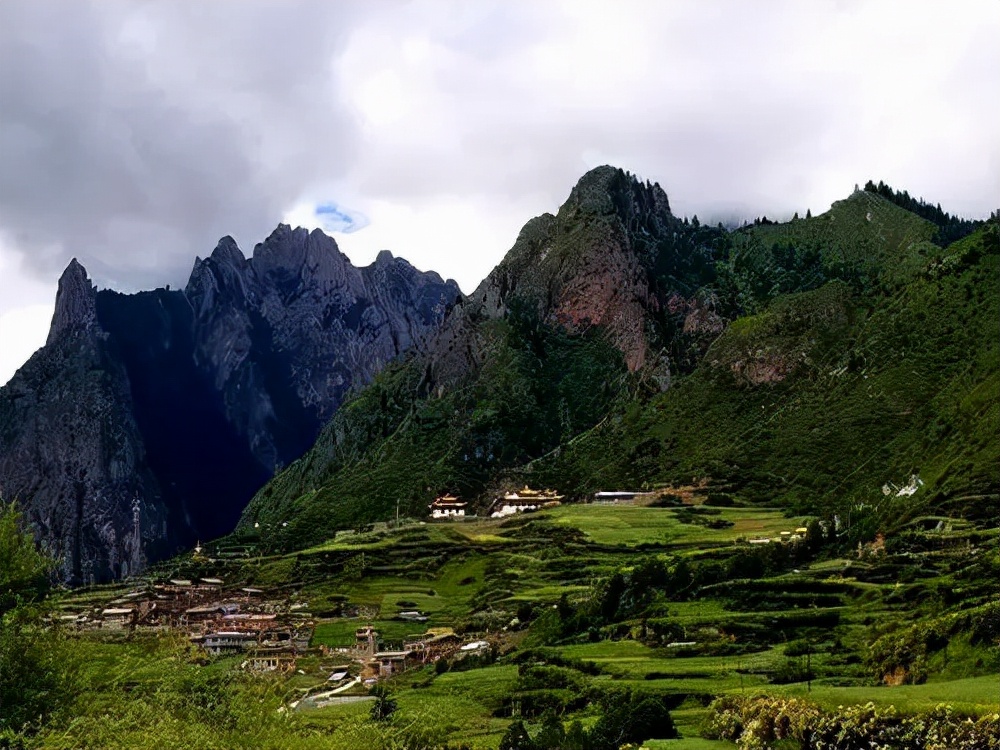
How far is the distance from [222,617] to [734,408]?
92.2 metres

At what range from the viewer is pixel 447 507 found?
163 m

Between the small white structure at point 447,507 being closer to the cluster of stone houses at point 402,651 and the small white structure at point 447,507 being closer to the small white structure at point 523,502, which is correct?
the small white structure at point 523,502

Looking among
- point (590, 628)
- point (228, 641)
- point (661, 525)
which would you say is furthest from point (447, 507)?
point (590, 628)

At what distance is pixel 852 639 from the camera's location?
176 ft

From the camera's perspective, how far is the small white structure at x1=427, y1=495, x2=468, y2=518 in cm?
15888

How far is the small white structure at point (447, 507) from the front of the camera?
15888cm

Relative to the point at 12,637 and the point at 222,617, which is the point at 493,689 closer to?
the point at 12,637

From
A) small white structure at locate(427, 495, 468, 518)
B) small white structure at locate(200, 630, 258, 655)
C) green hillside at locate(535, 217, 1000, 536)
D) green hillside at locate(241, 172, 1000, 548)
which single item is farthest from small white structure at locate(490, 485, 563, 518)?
small white structure at locate(200, 630, 258, 655)

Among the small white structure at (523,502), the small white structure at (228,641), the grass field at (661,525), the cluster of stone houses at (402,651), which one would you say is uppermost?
the small white structure at (523,502)

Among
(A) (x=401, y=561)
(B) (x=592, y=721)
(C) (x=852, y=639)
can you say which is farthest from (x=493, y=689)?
(A) (x=401, y=561)

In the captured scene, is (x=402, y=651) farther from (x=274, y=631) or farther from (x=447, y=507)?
(x=447, y=507)

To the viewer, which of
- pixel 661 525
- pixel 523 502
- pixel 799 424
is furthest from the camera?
pixel 523 502

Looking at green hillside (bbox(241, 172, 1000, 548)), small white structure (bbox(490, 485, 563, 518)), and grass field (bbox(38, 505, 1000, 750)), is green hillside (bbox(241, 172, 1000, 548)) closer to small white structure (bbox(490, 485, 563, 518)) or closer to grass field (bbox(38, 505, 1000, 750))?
small white structure (bbox(490, 485, 563, 518))

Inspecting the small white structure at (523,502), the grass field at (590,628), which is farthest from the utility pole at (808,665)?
the small white structure at (523,502)
